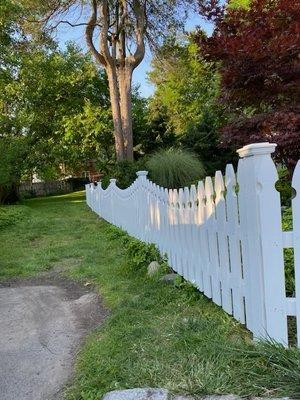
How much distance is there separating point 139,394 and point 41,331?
1554 millimetres

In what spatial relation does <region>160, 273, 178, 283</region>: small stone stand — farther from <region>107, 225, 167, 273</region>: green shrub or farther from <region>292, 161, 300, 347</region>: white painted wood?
<region>292, 161, 300, 347</region>: white painted wood

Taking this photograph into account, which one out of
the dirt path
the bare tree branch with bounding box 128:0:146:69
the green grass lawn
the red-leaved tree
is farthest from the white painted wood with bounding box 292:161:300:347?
the bare tree branch with bounding box 128:0:146:69

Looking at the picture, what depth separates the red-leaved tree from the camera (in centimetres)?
532

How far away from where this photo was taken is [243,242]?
2605mm

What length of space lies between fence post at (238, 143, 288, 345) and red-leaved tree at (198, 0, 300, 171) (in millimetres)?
2931

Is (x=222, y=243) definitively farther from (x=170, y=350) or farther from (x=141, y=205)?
(x=141, y=205)

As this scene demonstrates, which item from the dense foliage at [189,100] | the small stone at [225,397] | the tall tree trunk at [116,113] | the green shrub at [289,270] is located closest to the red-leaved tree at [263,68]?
the dense foliage at [189,100]

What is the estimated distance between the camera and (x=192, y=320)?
2.95 metres

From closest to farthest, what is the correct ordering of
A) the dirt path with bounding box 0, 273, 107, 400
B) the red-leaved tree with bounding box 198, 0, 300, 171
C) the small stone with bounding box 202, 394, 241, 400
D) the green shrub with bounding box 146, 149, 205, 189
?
the small stone with bounding box 202, 394, 241, 400
the dirt path with bounding box 0, 273, 107, 400
the red-leaved tree with bounding box 198, 0, 300, 171
the green shrub with bounding box 146, 149, 205, 189

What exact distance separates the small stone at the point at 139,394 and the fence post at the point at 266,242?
0.71 m

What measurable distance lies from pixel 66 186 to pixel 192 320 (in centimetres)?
3633

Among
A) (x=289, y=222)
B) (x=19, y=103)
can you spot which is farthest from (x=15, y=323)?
(x=19, y=103)

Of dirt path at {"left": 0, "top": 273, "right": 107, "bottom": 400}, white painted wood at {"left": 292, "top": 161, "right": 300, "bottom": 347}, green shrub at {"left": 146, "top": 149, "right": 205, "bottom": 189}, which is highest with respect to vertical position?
green shrub at {"left": 146, "top": 149, "right": 205, "bottom": 189}

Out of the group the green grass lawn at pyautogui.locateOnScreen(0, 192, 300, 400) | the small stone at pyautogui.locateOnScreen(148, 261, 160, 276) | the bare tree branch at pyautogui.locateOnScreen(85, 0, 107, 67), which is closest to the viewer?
the green grass lawn at pyautogui.locateOnScreen(0, 192, 300, 400)
